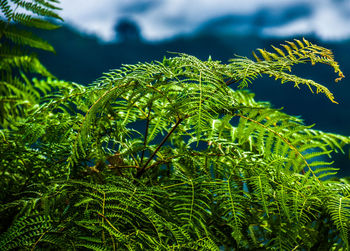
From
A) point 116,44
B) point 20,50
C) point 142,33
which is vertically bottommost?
point 20,50

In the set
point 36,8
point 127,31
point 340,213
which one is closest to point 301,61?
point 340,213

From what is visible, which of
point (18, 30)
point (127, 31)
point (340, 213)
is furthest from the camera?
point (127, 31)

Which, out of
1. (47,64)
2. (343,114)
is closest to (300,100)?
(343,114)

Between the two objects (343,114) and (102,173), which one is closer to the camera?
(102,173)

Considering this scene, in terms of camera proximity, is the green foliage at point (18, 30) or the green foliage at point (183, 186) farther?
the green foliage at point (18, 30)

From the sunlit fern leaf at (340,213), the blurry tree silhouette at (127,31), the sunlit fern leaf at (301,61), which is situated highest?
the blurry tree silhouette at (127,31)

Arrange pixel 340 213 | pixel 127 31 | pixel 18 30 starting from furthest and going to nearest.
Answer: pixel 127 31
pixel 18 30
pixel 340 213

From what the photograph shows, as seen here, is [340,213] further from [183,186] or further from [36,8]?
[36,8]

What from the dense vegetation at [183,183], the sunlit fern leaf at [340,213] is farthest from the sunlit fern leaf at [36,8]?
the sunlit fern leaf at [340,213]

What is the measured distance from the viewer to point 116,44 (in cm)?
311

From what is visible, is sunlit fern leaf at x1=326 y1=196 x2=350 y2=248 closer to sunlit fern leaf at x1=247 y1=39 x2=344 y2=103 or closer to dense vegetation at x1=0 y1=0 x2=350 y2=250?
dense vegetation at x1=0 y1=0 x2=350 y2=250

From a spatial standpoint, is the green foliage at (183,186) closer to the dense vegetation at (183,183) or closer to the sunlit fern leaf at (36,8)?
the dense vegetation at (183,183)

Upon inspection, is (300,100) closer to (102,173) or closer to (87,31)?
(87,31)

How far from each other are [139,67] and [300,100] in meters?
2.68
